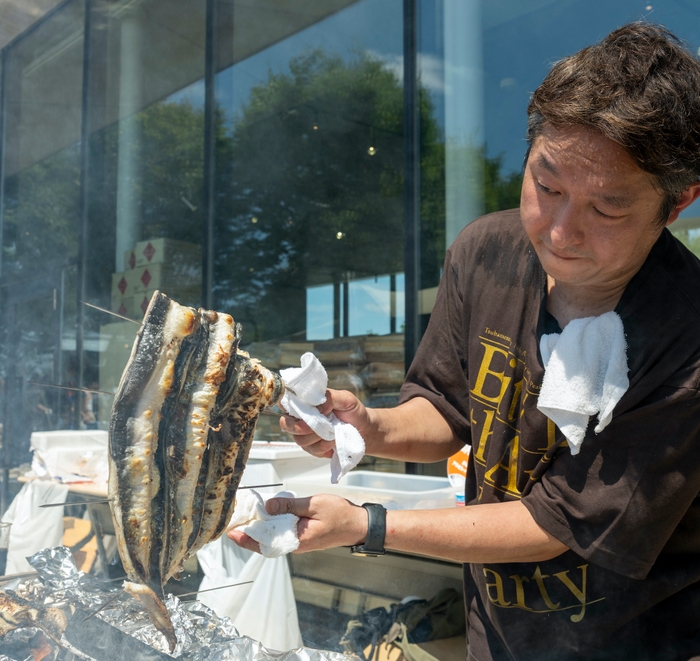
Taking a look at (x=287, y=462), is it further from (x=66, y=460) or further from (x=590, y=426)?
(x=590, y=426)

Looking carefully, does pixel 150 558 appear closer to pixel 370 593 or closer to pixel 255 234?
pixel 370 593

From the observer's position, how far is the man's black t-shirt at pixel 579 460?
110cm

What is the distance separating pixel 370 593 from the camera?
219 cm

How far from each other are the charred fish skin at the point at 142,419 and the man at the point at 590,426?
22 centimetres

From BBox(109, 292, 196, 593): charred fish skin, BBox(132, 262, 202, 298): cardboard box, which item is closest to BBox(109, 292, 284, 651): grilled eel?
BBox(109, 292, 196, 593): charred fish skin

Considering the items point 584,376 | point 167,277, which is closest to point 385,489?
point 584,376

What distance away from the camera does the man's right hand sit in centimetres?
121

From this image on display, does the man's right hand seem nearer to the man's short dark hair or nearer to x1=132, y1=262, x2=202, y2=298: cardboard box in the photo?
the man's short dark hair

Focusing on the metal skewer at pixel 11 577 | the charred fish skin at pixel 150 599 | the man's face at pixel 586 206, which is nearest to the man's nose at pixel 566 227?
the man's face at pixel 586 206

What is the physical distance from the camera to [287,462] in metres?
2.49

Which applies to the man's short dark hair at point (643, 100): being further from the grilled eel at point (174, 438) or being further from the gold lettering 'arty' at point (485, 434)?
the grilled eel at point (174, 438)

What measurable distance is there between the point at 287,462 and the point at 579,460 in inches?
59.9

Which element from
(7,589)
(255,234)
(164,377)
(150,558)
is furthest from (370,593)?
(255,234)

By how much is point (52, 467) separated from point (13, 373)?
4.30ft
